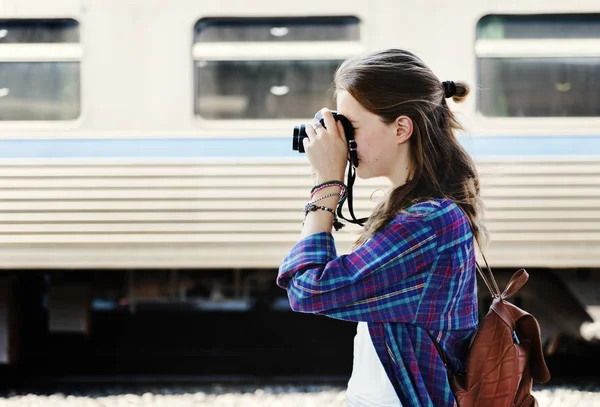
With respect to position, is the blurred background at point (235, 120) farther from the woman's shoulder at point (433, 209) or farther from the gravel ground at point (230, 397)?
the woman's shoulder at point (433, 209)

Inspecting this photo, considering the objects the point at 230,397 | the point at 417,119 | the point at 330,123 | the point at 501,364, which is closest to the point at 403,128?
the point at 417,119

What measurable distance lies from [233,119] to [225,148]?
0.20m

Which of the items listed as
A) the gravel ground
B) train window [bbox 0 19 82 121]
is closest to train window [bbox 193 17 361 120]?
train window [bbox 0 19 82 121]

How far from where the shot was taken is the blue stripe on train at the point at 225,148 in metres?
3.80

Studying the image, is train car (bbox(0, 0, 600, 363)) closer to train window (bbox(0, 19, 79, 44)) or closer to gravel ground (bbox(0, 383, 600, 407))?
train window (bbox(0, 19, 79, 44))

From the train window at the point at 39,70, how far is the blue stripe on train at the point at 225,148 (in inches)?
8.6

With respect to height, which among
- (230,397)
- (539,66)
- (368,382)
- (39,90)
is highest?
(539,66)

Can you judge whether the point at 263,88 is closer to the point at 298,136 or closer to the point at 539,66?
the point at 539,66

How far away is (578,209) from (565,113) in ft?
1.86

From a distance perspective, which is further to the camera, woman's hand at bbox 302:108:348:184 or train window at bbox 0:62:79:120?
train window at bbox 0:62:79:120

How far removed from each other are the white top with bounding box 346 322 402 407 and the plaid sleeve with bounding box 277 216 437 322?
89 millimetres

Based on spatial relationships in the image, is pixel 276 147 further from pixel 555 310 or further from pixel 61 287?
pixel 555 310

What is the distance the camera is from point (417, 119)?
1341 mm

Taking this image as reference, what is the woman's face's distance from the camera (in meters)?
1.35
